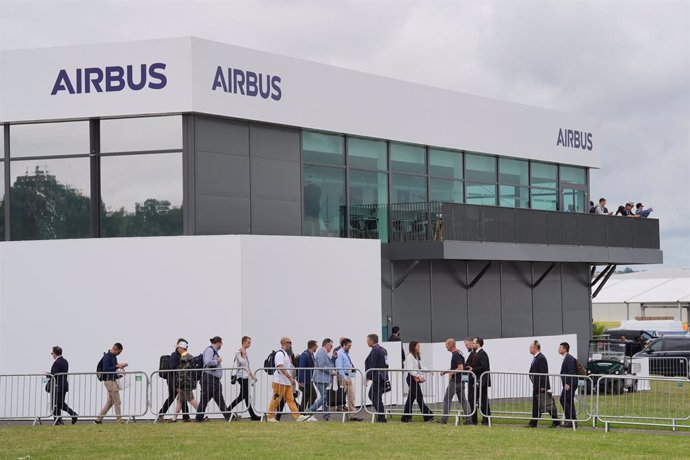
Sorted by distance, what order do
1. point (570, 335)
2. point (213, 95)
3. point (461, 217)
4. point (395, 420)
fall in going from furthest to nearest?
point (570, 335) < point (461, 217) < point (213, 95) < point (395, 420)

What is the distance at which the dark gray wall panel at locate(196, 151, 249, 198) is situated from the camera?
1048 inches

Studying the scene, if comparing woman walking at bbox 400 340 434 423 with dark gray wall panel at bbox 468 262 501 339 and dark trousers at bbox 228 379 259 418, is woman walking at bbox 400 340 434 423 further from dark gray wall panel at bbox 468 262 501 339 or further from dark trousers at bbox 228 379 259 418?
dark gray wall panel at bbox 468 262 501 339

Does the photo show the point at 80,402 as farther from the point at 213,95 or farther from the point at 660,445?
the point at 660,445

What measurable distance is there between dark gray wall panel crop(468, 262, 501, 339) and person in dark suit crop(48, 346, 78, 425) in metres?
13.8

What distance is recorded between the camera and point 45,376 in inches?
938

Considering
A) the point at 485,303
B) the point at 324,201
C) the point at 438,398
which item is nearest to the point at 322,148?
the point at 324,201

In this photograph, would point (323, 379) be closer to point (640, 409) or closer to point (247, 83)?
point (640, 409)

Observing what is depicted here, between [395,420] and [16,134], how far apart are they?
11.0 m

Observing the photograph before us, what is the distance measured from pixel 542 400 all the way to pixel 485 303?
12.6m

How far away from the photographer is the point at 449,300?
33438 millimetres

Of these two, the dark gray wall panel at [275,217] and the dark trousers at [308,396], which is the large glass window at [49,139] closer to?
the dark gray wall panel at [275,217]

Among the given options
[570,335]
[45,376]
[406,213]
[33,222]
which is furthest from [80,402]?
[570,335]

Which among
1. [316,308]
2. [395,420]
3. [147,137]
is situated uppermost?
[147,137]

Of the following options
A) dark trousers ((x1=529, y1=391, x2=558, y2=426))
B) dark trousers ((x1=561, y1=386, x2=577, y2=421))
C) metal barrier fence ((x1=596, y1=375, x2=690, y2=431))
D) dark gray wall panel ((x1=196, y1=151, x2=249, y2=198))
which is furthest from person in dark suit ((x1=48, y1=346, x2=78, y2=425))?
metal barrier fence ((x1=596, y1=375, x2=690, y2=431))
